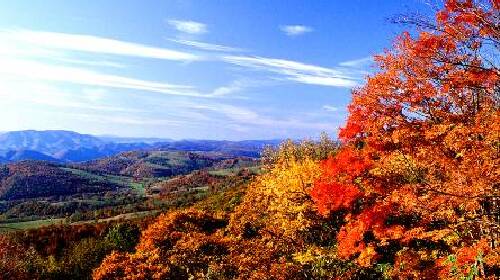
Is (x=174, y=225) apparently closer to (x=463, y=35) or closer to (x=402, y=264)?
(x=402, y=264)

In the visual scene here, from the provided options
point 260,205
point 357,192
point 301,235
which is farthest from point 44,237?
point 357,192

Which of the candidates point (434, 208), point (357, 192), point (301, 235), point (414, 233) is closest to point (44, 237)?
point (301, 235)

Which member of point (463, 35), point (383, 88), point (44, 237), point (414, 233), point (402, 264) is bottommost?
point (44, 237)

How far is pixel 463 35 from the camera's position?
1903 centimetres

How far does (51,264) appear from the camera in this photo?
35.0m

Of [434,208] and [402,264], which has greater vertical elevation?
[434,208]

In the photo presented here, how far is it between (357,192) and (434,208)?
Result: 45.2 feet

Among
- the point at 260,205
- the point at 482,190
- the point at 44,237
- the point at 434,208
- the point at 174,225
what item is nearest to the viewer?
the point at 482,190

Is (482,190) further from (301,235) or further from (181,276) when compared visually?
(301,235)

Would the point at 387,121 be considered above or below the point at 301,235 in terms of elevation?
above

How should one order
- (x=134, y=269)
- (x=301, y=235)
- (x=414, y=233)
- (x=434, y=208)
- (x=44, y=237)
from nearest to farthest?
(x=434, y=208)
(x=134, y=269)
(x=414, y=233)
(x=301, y=235)
(x=44, y=237)

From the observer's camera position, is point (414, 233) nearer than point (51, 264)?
Yes

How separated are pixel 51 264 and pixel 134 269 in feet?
46.1

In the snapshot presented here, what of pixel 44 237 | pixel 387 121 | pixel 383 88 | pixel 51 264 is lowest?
pixel 44 237
